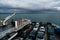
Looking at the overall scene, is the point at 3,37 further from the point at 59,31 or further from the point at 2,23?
the point at 2,23

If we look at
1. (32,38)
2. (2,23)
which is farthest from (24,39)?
(2,23)

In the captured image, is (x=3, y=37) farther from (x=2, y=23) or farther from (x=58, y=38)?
(x=2, y=23)

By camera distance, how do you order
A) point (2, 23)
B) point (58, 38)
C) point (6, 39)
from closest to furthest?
point (6, 39) → point (58, 38) → point (2, 23)

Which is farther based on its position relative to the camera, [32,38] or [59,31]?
[59,31]

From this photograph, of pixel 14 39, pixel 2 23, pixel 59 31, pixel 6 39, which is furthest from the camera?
pixel 2 23

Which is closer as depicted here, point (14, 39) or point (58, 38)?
point (14, 39)

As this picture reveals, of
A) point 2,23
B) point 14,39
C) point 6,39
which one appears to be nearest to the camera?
point 6,39

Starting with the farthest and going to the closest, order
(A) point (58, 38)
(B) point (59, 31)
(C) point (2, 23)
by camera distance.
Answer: (C) point (2, 23), (B) point (59, 31), (A) point (58, 38)

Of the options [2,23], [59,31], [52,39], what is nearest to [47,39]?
[52,39]
